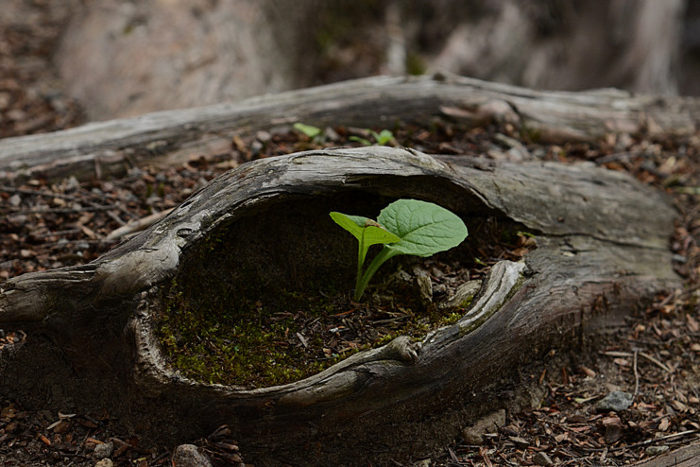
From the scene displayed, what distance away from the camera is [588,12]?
23.3 ft

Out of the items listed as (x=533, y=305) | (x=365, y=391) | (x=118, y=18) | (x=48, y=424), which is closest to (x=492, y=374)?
(x=533, y=305)

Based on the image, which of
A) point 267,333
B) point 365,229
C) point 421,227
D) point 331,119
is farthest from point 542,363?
point 331,119

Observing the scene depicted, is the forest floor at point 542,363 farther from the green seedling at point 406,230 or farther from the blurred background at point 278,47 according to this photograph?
the blurred background at point 278,47

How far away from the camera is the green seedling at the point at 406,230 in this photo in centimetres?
192

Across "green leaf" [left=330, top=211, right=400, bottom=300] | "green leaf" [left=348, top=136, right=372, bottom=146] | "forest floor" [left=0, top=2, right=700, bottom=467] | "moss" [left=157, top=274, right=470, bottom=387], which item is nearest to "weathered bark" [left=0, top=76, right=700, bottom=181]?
"forest floor" [left=0, top=2, right=700, bottom=467]

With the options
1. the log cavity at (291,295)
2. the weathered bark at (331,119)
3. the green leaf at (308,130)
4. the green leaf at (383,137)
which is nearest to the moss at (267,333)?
the log cavity at (291,295)

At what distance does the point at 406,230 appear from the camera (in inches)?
78.5

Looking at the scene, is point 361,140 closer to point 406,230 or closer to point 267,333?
point 406,230

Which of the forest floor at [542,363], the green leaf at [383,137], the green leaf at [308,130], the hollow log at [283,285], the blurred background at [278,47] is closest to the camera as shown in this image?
the hollow log at [283,285]

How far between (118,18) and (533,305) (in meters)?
4.59

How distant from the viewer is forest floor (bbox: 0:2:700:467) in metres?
2.01

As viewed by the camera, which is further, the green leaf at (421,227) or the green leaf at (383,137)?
the green leaf at (383,137)

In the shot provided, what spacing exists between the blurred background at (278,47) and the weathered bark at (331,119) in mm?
1553

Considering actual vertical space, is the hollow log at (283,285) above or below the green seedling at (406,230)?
below
